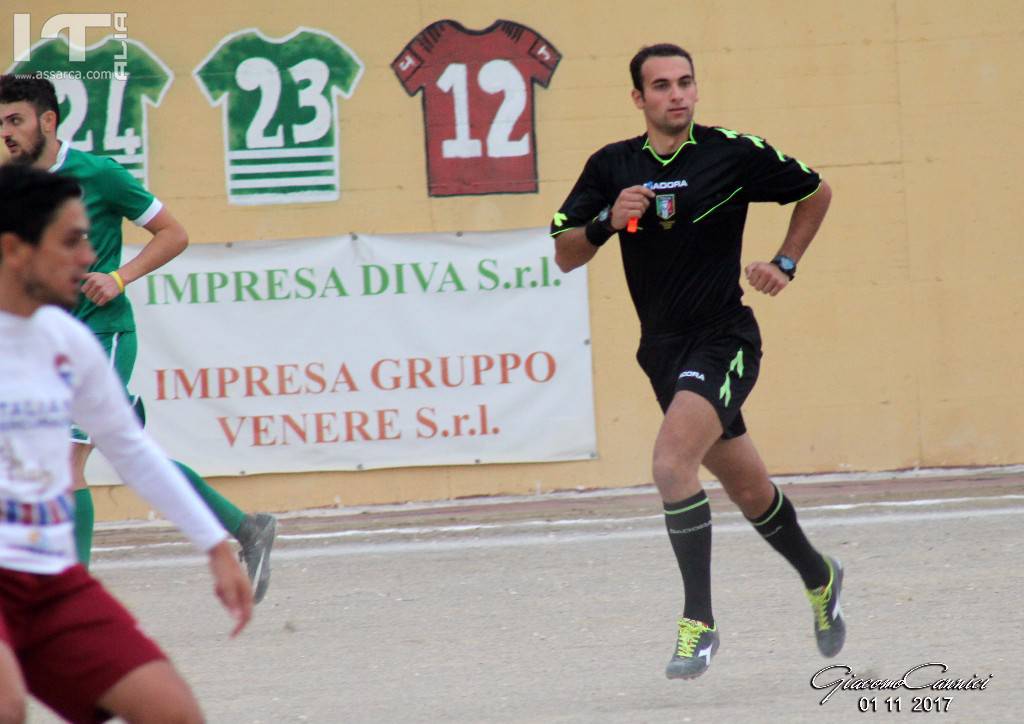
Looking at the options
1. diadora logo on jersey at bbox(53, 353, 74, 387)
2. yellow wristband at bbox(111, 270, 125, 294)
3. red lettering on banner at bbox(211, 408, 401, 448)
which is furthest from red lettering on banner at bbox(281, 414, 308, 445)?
diadora logo on jersey at bbox(53, 353, 74, 387)

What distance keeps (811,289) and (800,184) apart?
459 cm

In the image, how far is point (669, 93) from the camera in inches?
223

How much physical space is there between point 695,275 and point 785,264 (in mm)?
359

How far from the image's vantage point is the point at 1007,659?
18.5ft

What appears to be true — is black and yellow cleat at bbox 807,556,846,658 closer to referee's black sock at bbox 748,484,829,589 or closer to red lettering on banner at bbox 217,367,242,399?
referee's black sock at bbox 748,484,829,589

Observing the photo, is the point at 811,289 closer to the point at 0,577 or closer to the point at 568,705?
the point at 568,705

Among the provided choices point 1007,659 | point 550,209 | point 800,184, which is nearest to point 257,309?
point 550,209

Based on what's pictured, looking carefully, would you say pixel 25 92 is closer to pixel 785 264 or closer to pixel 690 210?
pixel 690 210

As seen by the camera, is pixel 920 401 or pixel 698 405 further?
pixel 920 401

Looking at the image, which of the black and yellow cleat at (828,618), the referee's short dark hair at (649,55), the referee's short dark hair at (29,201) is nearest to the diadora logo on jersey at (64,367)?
the referee's short dark hair at (29,201)

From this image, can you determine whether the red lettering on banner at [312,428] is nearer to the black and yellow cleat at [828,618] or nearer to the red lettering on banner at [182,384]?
the red lettering on banner at [182,384]

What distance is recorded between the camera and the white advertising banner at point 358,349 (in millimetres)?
10062

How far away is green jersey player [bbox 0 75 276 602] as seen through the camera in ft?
19.4

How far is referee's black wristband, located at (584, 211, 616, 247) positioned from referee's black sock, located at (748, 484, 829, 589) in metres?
1.08
